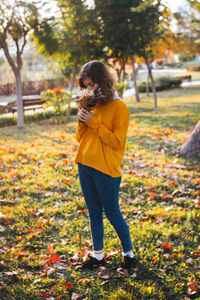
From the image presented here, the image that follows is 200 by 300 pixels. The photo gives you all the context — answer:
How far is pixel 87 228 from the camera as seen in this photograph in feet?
11.8

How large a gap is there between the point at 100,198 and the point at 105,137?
58 centimetres

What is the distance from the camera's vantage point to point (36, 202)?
436 centimetres

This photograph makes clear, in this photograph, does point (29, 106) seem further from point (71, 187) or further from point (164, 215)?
point (164, 215)

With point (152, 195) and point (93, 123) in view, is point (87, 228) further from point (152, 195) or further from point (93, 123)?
point (93, 123)

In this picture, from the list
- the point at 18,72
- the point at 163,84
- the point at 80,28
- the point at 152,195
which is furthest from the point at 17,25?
the point at 163,84

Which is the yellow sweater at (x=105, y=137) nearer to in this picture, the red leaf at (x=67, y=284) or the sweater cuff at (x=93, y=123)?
the sweater cuff at (x=93, y=123)

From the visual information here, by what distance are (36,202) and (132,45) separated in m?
9.28

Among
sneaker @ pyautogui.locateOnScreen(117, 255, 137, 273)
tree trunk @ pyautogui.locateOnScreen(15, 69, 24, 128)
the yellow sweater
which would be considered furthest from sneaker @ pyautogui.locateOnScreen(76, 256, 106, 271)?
tree trunk @ pyautogui.locateOnScreen(15, 69, 24, 128)

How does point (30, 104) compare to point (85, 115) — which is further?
point (30, 104)

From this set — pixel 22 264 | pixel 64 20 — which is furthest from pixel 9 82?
pixel 22 264

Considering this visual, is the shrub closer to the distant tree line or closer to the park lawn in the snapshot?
the distant tree line

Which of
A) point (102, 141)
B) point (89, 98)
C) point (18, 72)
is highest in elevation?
point (18, 72)

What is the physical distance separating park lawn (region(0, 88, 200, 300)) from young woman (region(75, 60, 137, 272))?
66 cm

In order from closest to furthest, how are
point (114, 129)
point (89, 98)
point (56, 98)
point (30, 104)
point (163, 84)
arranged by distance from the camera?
1. point (89, 98)
2. point (114, 129)
3. point (56, 98)
4. point (30, 104)
5. point (163, 84)
